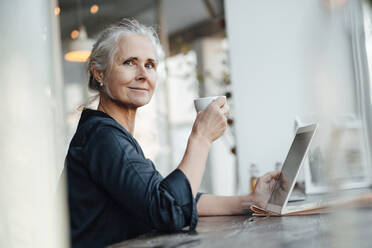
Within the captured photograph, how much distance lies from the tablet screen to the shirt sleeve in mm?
300

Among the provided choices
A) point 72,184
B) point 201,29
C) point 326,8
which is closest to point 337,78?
point 326,8

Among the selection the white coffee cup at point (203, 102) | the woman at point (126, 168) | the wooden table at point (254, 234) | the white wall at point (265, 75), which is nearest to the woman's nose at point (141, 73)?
the woman at point (126, 168)

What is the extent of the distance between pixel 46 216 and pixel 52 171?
0.26 meters

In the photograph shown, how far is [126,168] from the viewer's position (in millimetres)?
992

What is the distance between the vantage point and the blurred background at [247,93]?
18.6 inches

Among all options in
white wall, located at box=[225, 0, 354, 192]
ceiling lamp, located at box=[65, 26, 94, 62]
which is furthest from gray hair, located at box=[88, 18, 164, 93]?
ceiling lamp, located at box=[65, 26, 94, 62]

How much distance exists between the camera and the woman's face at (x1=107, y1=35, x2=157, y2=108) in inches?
52.3

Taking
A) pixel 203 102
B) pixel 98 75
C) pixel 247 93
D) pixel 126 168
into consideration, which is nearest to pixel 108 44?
pixel 98 75

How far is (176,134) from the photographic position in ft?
19.1

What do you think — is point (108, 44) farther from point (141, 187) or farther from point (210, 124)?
point (141, 187)

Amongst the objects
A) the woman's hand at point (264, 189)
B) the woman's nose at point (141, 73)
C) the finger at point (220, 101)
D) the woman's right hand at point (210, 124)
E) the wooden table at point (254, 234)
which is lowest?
the wooden table at point (254, 234)

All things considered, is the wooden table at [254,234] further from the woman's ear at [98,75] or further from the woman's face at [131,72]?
the woman's ear at [98,75]

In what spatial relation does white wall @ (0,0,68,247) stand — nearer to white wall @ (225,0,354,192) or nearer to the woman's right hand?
the woman's right hand

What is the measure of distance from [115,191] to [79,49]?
3.24 m
